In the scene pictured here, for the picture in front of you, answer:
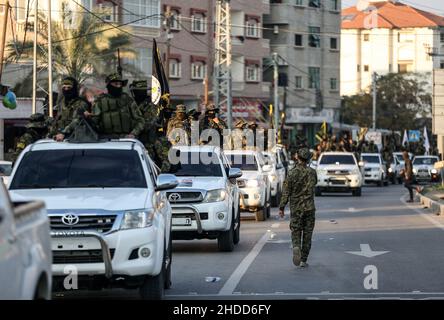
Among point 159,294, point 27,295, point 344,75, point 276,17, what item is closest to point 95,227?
point 159,294

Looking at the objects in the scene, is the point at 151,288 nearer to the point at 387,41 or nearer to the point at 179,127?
the point at 179,127

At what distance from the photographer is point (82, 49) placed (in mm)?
53156

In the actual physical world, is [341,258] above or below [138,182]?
below

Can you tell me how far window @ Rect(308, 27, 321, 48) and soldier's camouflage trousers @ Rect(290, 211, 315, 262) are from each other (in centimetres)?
7246

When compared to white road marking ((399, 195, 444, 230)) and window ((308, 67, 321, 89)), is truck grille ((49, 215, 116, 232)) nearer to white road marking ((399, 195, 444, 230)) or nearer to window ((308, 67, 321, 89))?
white road marking ((399, 195, 444, 230))

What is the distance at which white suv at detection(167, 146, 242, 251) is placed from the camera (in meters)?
19.6

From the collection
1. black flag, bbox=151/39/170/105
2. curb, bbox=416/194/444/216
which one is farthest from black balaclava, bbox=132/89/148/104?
curb, bbox=416/194/444/216

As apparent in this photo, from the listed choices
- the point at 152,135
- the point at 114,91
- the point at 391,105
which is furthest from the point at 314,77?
the point at 114,91

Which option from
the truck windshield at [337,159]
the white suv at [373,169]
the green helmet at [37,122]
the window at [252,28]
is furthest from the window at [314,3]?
the green helmet at [37,122]

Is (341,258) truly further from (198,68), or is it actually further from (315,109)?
(315,109)

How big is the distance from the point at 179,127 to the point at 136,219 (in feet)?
49.7

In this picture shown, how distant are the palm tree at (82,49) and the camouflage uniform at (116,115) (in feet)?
117

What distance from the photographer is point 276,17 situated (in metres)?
86.7

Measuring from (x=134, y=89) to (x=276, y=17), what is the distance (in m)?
67.1
